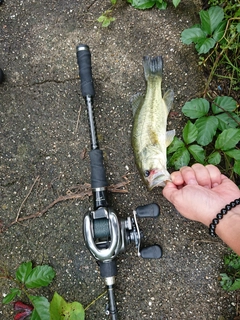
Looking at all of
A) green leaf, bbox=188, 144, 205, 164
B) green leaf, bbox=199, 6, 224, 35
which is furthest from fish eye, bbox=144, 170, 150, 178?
green leaf, bbox=199, 6, 224, 35

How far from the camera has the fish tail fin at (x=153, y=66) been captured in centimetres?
304

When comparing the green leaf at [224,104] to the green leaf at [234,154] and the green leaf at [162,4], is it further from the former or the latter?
the green leaf at [162,4]

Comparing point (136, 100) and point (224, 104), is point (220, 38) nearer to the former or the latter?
point (224, 104)

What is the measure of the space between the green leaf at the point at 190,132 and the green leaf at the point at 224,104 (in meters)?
0.27

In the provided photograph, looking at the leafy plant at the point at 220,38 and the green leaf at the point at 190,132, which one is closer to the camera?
the green leaf at the point at 190,132

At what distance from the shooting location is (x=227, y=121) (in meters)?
2.96

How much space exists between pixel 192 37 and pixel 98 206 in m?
1.60

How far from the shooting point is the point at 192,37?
9.87ft

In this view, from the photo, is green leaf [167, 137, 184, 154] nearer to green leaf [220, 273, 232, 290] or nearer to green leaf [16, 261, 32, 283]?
green leaf [220, 273, 232, 290]

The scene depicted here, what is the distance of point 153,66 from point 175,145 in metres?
0.70

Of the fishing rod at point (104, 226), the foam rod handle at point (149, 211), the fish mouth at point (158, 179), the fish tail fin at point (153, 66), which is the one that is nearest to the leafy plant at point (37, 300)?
the fishing rod at point (104, 226)

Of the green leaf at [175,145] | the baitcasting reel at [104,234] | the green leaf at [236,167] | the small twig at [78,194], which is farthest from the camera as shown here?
the small twig at [78,194]

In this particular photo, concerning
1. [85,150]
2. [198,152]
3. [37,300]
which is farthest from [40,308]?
[198,152]

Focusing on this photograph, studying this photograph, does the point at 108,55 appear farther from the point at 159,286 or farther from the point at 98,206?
the point at 159,286
